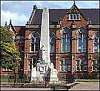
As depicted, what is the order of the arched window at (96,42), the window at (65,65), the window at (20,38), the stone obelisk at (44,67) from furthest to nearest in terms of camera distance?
1. the window at (20,38)
2. the arched window at (96,42)
3. the window at (65,65)
4. the stone obelisk at (44,67)

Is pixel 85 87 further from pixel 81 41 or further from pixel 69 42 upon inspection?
pixel 81 41

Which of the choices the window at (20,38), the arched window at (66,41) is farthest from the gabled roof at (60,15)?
the window at (20,38)

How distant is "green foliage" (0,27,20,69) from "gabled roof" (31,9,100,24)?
14.5 metres

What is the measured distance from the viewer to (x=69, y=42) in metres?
79.2

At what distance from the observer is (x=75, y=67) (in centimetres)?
7744

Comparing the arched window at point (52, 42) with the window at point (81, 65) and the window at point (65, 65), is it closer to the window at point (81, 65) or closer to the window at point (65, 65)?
the window at point (65, 65)

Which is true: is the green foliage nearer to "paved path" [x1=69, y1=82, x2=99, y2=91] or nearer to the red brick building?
the red brick building

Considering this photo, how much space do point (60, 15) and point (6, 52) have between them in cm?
2076

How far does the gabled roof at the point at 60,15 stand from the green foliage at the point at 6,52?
47.6 feet

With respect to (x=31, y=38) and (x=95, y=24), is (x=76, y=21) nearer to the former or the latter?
(x=95, y=24)

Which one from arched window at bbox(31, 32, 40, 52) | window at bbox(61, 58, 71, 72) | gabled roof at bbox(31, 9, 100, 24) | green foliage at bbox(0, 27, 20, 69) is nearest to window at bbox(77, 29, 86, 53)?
gabled roof at bbox(31, 9, 100, 24)

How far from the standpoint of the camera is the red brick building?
77.6 metres

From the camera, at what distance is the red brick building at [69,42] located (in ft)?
255

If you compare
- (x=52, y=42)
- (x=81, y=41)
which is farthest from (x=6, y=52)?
(x=81, y=41)
